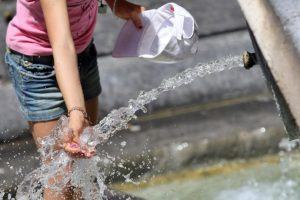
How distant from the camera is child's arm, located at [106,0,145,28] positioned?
2.80 meters

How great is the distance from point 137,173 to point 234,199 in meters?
0.47

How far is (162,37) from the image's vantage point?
269 cm

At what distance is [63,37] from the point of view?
2.36m

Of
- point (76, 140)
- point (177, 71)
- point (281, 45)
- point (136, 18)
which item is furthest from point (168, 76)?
point (281, 45)

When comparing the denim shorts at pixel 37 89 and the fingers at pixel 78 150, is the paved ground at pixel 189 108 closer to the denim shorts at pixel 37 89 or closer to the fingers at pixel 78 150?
the denim shorts at pixel 37 89

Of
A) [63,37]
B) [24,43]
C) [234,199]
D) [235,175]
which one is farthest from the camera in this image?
[235,175]

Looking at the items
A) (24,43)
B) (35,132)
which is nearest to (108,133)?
(35,132)

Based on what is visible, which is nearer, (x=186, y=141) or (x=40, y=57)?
(x=40, y=57)

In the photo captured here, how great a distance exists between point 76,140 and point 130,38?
654mm

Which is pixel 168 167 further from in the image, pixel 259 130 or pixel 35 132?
pixel 35 132

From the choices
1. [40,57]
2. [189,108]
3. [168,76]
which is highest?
[40,57]

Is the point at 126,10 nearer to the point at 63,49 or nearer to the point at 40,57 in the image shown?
the point at 40,57

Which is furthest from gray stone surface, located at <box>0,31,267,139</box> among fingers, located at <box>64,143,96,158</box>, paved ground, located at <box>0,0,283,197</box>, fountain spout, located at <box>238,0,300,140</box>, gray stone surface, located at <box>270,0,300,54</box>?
gray stone surface, located at <box>270,0,300,54</box>

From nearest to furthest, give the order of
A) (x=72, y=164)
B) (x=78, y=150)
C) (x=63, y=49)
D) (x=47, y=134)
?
(x=78, y=150) → (x=63, y=49) → (x=72, y=164) → (x=47, y=134)
